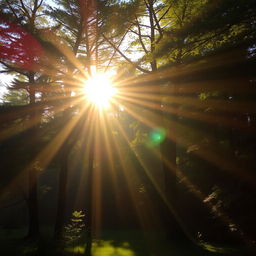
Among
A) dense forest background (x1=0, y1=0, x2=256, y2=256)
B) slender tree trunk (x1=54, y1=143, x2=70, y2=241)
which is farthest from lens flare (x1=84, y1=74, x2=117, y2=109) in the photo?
slender tree trunk (x1=54, y1=143, x2=70, y2=241)

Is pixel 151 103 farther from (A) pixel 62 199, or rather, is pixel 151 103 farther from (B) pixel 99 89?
(A) pixel 62 199

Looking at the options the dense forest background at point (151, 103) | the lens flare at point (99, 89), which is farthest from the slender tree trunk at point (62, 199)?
the lens flare at point (99, 89)

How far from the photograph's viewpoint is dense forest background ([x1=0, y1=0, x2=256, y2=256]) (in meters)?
9.01

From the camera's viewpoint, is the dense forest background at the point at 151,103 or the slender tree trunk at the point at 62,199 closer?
the dense forest background at the point at 151,103

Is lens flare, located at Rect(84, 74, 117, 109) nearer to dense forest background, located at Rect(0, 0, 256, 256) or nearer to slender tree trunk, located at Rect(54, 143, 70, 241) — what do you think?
dense forest background, located at Rect(0, 0, 256, 256)

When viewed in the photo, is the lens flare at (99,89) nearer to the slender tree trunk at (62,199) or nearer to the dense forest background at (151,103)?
the dense forest background at (151,103)

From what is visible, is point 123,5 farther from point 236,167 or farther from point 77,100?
point 236,167

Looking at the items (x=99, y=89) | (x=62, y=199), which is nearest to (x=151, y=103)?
(x=99, y=89)

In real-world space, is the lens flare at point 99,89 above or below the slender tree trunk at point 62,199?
above

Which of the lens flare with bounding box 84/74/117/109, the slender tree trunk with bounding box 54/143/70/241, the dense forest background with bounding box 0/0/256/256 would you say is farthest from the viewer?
the lens flare with bounding box 84/74/117/109

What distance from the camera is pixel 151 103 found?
521 inches

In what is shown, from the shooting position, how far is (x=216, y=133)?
51.2 feet

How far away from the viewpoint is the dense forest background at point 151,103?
29.6 ft

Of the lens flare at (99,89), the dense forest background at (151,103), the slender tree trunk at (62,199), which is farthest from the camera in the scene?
the lens flare at (99,89)
